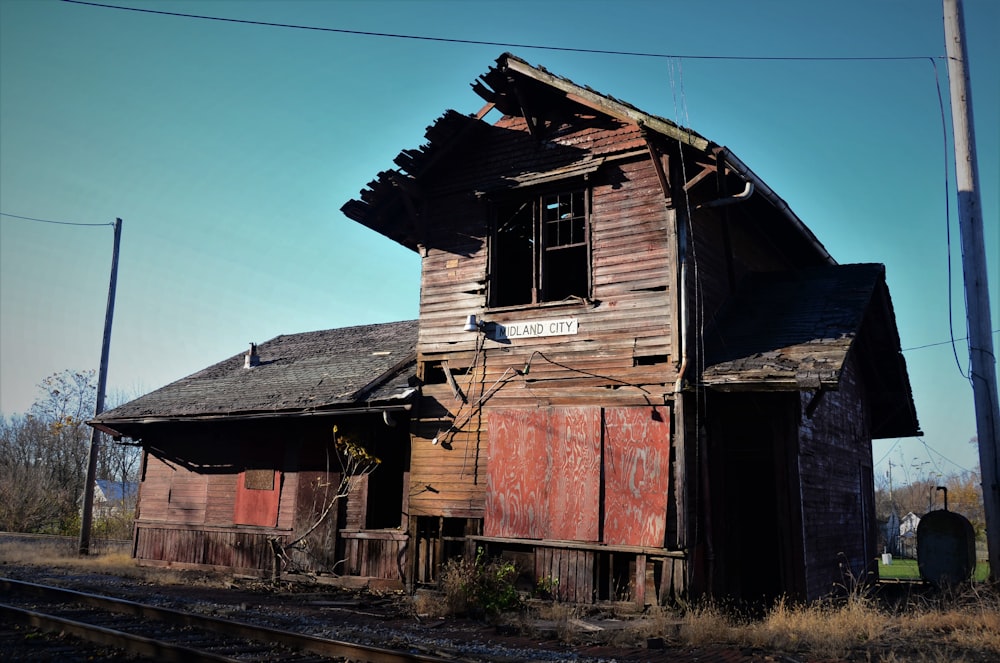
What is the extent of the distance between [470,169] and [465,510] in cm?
584

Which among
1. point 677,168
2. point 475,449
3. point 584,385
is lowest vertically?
point 475,449

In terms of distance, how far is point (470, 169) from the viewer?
13.3m

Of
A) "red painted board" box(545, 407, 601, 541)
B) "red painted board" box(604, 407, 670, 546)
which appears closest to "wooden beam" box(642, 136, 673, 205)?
"red painted board" box(604, 407, 670, 546)

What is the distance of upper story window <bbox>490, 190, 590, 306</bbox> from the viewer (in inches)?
479

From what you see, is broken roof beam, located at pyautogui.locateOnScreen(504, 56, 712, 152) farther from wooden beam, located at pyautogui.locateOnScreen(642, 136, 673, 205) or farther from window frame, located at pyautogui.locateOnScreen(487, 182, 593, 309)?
window frame, located at pyautogui.locateOnScreen(487, 182, 593, 309)

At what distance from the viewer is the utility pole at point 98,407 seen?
19062mm

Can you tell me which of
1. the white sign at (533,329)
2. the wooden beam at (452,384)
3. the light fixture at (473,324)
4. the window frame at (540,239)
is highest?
A: the window frame at (540,239)

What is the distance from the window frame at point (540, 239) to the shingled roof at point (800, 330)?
2.37 meters

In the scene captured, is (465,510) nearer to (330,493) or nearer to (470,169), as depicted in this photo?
(330,493)

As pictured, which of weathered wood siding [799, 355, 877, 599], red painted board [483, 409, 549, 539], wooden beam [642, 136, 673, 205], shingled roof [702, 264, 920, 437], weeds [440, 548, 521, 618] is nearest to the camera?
shingled roof [702, 264, 920, 437]

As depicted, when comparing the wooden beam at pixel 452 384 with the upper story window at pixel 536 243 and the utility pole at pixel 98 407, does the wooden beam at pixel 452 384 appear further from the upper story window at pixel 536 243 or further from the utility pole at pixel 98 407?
the utility pole at pixel 98 407

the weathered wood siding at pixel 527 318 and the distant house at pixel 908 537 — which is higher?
the weathered wood siding at pixel 527 318

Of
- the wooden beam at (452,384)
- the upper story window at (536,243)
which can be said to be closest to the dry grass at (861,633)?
the wooden beam at (452,384)

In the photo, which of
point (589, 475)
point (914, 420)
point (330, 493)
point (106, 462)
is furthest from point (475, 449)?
point (106, 462)
